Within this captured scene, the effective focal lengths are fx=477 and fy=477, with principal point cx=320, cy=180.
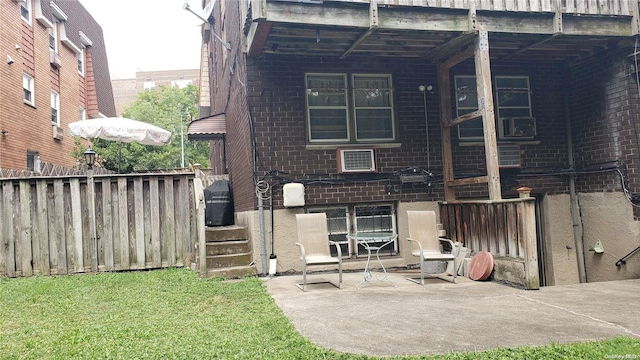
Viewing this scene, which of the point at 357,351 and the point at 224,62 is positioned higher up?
the point at 224,62

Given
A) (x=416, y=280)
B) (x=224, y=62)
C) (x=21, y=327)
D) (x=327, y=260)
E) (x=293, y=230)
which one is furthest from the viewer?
(x=224, y=62)

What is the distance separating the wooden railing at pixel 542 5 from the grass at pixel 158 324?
4.68 metres

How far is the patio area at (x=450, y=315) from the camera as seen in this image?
13.7 ft

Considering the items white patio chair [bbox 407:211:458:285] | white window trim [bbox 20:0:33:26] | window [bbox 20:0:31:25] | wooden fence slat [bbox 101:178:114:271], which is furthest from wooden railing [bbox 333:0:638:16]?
white window trim [bbox 20:0:33:26]

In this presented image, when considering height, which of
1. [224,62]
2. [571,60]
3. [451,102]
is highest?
[224,62]

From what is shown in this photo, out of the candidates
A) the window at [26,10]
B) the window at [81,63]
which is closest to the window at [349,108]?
the window at [26,10]

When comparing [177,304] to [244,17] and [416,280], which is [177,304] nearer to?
[416,280]

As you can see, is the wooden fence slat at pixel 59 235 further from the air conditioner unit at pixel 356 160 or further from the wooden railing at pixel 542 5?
the wooden railing at pixel 542 5

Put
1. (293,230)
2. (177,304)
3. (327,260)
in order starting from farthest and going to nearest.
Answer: (293,230) < (327,260) < (177,304)

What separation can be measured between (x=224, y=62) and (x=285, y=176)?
5074mm

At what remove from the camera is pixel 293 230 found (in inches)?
331

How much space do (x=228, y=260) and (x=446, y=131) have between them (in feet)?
15.2

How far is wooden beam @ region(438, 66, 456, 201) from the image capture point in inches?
351

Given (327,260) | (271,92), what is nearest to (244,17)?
(271,92)
